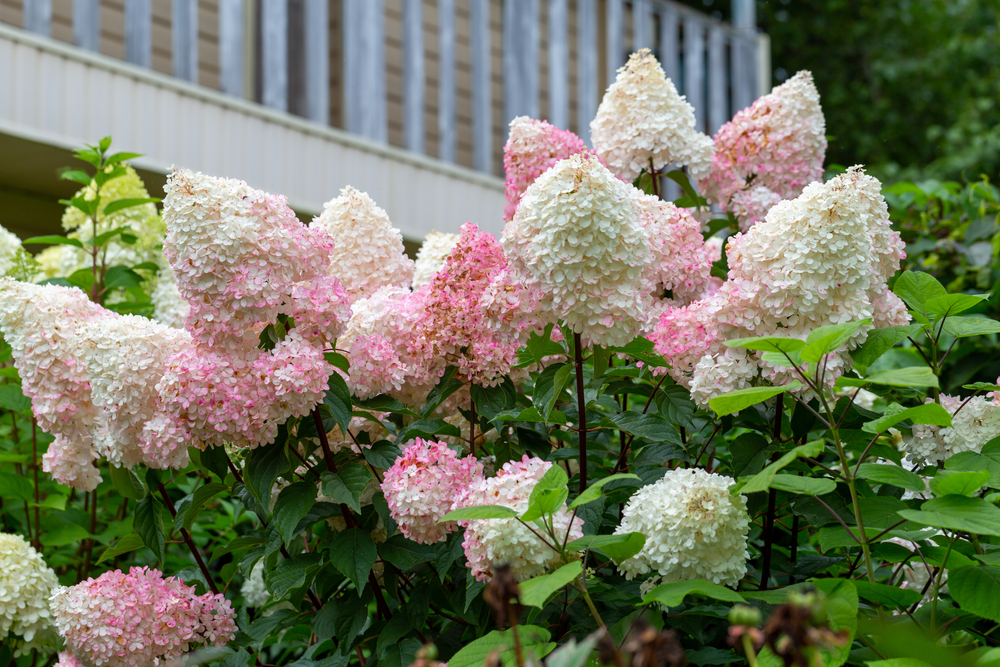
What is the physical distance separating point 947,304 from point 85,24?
5.87m

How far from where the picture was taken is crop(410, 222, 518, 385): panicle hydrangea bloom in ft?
5.46

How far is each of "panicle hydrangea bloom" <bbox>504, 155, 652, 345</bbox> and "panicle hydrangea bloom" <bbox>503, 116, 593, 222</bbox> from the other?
0.48 m

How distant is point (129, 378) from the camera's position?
1.59m

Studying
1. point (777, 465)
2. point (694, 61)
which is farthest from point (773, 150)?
point (694, 61)

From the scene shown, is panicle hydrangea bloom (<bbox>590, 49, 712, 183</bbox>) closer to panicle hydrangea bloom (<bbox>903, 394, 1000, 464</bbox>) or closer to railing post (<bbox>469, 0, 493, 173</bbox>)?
panicle hydrangea bloom (<bbox>903, 394, 1000, 464</bbox>)

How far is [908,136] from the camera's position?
15.5m

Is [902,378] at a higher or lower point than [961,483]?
higher

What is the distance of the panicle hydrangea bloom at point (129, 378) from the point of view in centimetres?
159

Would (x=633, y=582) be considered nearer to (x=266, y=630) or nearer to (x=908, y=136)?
(x=266, y=630)

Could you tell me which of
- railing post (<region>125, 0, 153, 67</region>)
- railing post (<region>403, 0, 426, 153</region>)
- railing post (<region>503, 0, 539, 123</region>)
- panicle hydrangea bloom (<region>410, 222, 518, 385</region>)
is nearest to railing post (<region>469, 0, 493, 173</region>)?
railing post (<region>503, 0, 539, 123</region>)

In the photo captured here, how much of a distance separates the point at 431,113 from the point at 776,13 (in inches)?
369

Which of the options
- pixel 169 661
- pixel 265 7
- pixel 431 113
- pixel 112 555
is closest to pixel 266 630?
pixel 169 661

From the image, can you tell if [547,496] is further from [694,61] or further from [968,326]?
[694,61]

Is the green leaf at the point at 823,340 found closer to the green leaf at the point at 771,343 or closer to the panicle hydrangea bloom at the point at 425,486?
the green leaf at the point at 771,343
